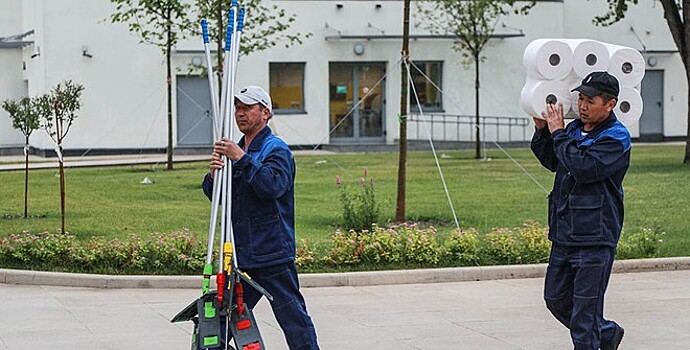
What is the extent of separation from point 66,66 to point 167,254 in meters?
24.6

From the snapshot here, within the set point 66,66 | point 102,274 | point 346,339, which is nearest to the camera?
point 346,339

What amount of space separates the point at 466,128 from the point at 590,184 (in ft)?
106

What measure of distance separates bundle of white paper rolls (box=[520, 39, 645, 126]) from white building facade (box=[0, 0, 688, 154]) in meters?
26.9

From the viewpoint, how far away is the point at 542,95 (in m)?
7.80

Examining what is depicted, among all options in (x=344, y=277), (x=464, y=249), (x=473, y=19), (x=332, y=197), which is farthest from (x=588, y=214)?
(x=473, y=19)

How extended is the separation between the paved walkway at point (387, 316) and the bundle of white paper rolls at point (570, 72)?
1.99m

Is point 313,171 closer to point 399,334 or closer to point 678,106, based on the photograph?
point 399,334

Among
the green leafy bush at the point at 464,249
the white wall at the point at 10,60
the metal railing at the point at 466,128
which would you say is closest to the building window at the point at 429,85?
the metal railing at the point at 466,128

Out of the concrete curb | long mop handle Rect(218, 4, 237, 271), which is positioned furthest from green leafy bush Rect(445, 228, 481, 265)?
long mop handle Rect(218, 4, 237, 271)

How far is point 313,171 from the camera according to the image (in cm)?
2623

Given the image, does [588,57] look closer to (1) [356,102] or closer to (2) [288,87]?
(2) [288,87]

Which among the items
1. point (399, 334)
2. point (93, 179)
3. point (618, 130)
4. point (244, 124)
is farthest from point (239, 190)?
point (93, 179)

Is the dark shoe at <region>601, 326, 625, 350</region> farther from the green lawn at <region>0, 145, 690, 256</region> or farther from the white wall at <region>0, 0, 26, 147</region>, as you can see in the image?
the white wall at <region>0, 0, 26, 147</region>

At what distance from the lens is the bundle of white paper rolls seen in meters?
7.86
